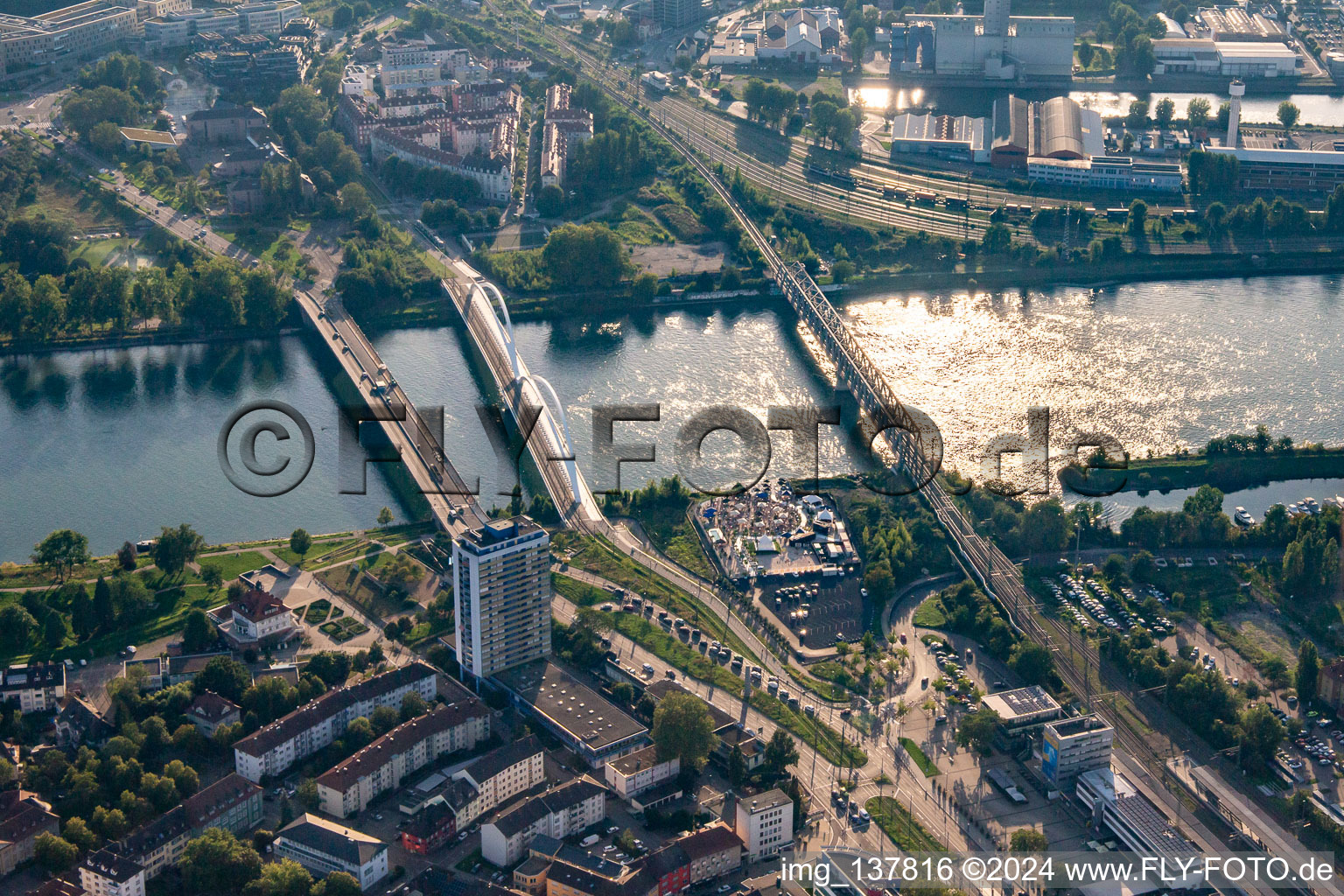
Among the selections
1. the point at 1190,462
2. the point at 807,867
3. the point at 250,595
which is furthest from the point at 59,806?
the point at 1190,462

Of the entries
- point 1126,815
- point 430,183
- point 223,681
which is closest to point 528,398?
point 223,681

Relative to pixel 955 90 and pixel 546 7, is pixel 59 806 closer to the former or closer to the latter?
pixel 955 90

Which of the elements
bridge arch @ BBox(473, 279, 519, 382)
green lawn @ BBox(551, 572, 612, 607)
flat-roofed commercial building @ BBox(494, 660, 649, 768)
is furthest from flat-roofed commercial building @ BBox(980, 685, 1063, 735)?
bridge arch @ BBox(473, 279, 519, 382)

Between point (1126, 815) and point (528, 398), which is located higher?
point (528, 398)

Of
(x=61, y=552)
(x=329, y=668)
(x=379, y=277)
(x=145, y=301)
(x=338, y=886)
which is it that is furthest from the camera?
(x=379, y=277)

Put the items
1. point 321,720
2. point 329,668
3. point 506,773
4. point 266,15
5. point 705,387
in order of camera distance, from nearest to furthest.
A: point 506,773 → point 321,720 → point 329,668 → point 705,387 → point 266,15

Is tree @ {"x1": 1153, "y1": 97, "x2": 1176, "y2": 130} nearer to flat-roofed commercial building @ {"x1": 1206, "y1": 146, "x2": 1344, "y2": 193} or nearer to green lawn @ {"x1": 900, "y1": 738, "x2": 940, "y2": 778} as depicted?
flat-roofed commercial building @ {"x1": 1206, "y1": 146, "x2": 1344, "y2": 193}

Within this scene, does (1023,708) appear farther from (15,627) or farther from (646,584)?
(15,627)

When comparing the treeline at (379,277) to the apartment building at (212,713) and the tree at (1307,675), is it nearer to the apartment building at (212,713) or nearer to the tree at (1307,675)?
the apartment building at (212,713)
